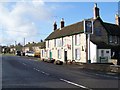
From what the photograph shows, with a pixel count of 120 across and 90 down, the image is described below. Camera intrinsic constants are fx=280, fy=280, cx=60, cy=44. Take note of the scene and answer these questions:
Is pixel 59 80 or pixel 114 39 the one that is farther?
pixel 114 39

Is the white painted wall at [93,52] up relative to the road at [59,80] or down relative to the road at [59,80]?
up

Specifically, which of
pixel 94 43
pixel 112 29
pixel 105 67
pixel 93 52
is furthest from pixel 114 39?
pixel 105 67

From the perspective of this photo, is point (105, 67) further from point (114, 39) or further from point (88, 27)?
point (114, 39)

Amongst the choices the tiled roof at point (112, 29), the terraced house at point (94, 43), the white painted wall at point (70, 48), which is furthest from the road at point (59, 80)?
the tiled roof at point (112, 29)

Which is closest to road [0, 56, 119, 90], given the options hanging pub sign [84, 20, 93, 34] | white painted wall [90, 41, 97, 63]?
white painted wall [90, 41, 97, 63]

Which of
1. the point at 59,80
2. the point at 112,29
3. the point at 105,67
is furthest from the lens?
the point at 112,29

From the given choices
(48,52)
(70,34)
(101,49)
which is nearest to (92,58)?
(101,49)

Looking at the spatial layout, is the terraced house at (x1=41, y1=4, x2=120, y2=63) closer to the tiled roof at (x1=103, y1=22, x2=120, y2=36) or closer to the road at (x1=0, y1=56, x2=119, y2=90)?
the tiled roof at (x1=103, y1=22, x2=120, y2=36)

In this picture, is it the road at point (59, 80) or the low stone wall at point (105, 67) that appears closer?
the road at point (59, 80)

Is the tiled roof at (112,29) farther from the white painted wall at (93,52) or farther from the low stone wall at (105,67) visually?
the low stone wall at (105,67)

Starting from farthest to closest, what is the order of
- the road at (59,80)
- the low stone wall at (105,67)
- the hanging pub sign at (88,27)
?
the hanging pub sign at (88,27) < the low stone wall at (105,67) < the road at (59,80)

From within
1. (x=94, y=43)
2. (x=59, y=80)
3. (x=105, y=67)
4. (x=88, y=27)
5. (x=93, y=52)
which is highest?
(x=88, y=27)

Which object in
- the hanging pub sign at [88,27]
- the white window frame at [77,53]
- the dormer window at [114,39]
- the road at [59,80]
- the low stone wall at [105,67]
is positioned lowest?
the road at [59,80]

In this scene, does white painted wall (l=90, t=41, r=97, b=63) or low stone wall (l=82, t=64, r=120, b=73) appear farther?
white painted wall (l=90, t=41, r=97, b=63)
